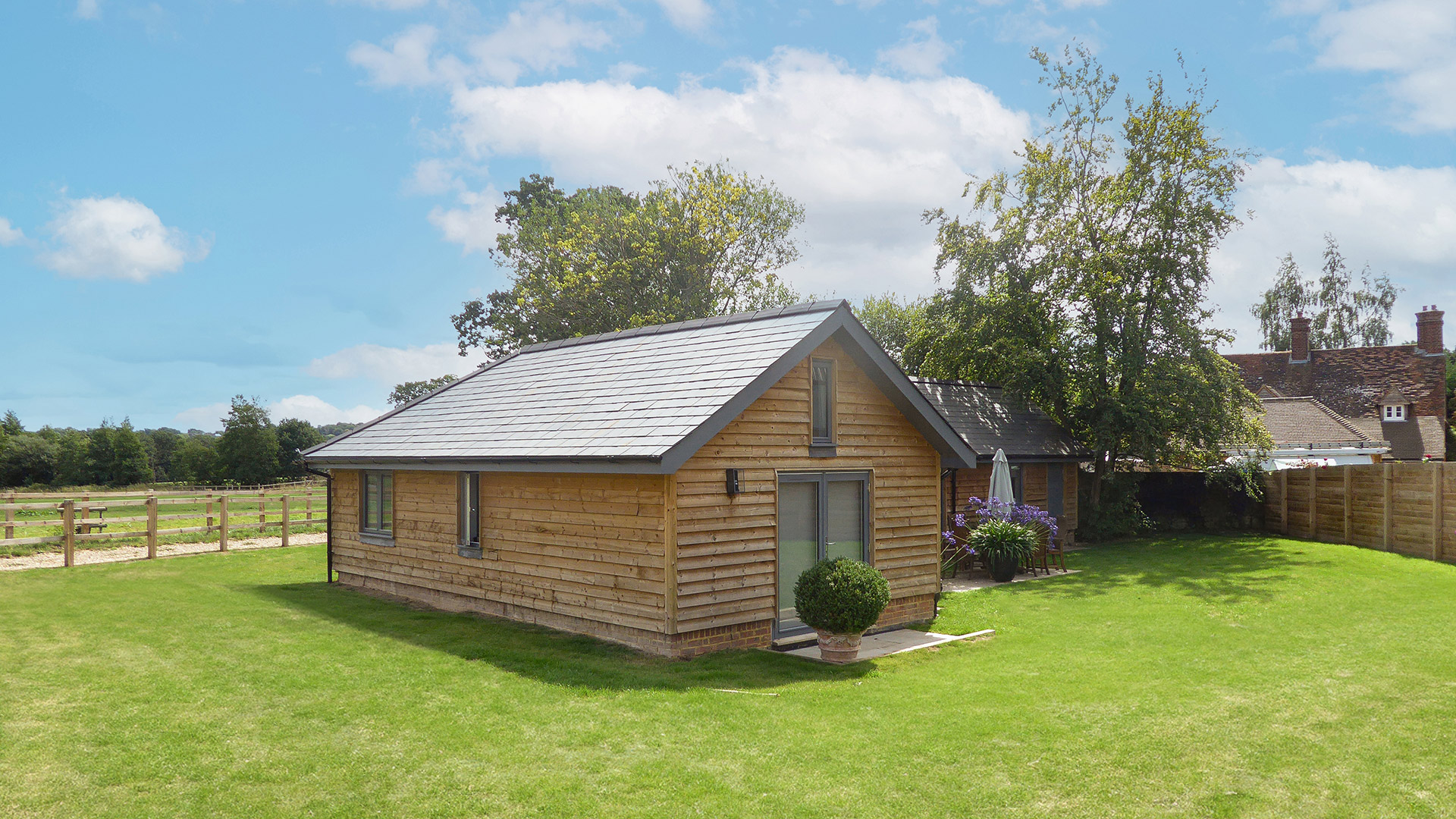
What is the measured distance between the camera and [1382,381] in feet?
139

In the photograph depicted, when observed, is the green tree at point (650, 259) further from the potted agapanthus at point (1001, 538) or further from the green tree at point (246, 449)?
the green tree at point (246, 449)

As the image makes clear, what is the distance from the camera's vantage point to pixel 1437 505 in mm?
19391

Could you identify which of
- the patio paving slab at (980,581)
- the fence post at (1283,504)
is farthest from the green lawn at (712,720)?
the fence post at (1283,504)

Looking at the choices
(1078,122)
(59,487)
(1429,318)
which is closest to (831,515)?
(1078,122)

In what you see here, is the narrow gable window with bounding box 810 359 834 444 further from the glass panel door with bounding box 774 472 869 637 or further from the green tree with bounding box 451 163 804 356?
the green tree with bounding box 451 163 804 356

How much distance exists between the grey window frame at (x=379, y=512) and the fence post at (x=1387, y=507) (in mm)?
21324

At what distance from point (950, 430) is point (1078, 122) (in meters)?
18.0

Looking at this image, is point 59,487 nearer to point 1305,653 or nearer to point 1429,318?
point 1305,653

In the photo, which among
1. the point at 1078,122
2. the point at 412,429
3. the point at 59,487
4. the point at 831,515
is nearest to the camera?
the point at 831,515

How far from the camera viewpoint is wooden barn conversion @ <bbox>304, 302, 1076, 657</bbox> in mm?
10367

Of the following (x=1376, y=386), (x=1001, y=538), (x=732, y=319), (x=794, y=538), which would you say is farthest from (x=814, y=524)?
(x=1376, y=386)

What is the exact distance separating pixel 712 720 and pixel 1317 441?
3572 centimetres

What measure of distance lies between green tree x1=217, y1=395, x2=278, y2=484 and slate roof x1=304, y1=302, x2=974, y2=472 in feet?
145

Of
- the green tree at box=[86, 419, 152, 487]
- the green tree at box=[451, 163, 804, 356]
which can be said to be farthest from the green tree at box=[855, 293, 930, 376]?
the green tree at box=[86, 419, 152, 487]
